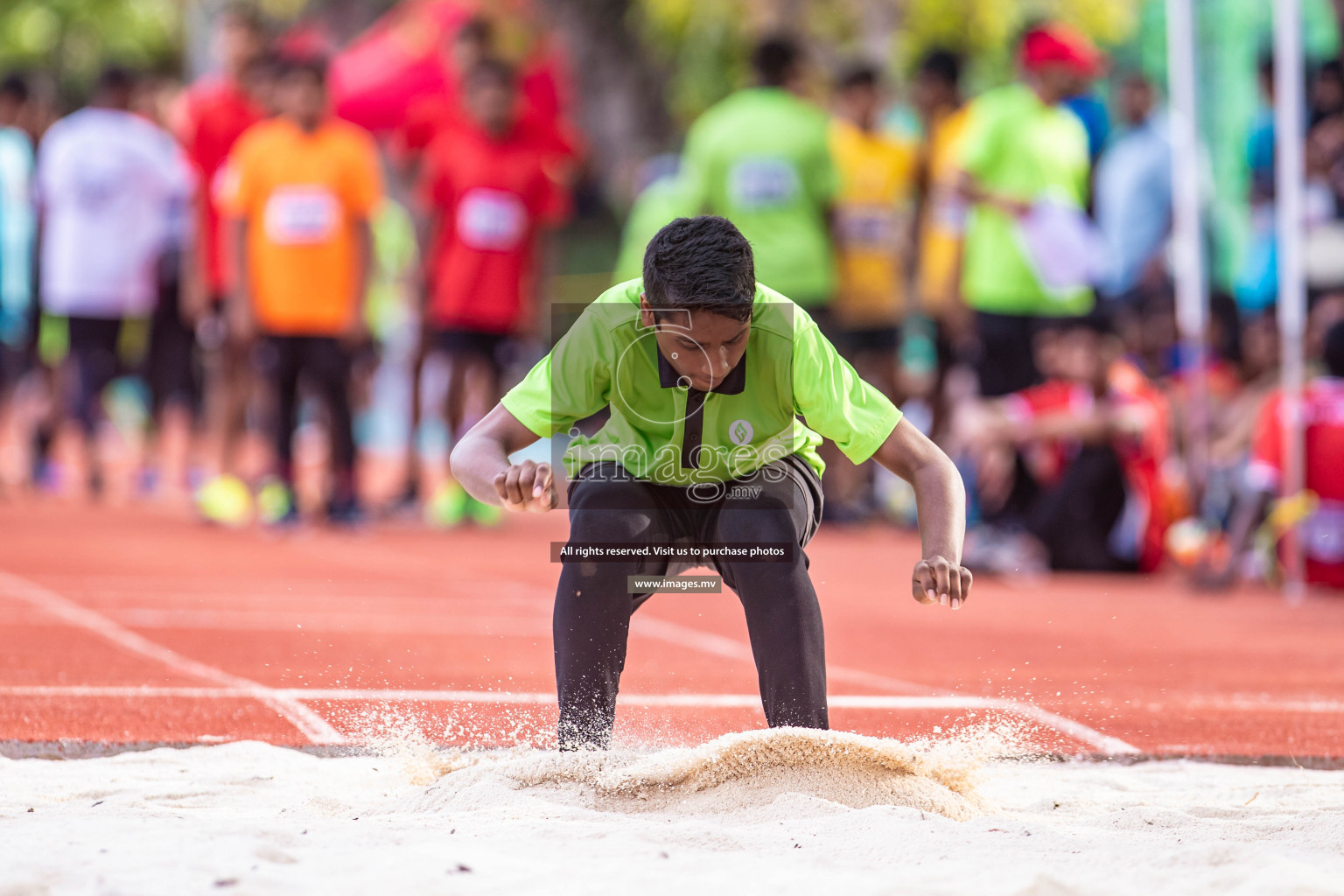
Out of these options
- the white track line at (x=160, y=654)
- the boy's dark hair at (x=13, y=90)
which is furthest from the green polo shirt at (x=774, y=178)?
the boy's dark hair at (x=13, y=90)

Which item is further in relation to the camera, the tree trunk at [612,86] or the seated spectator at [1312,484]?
the tree trunk at [612,86]

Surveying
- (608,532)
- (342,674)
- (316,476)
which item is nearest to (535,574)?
(342,674)

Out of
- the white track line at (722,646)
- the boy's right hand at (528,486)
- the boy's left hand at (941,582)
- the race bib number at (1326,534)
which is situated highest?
the boy's right hand at (528,486)

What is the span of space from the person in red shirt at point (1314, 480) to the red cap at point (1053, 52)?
2025mm

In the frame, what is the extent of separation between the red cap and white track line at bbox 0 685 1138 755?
5.02 metres

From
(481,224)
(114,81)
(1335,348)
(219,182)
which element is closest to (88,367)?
(219,182)

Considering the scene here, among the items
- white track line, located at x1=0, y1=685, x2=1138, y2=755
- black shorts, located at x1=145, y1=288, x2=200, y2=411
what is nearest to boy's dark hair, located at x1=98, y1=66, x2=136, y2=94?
black shorts, located at x1=145, y1=288, x2=200, y2=411

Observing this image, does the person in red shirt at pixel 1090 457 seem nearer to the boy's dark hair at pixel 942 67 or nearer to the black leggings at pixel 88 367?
the boy's dark hair at pixel 942 67

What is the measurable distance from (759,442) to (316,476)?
10.3 meters

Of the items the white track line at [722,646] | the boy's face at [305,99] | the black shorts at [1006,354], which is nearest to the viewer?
the white track line at [722,646]

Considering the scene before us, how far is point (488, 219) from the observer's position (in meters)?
9.07

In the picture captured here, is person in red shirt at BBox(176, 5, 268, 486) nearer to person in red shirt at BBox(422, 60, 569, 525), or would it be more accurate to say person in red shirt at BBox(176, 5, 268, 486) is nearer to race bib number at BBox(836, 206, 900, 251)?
person in red shirt at BBox(422, 60, 569, 525)

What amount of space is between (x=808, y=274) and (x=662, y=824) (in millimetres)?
6216

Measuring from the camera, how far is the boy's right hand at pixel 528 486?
284 cm
